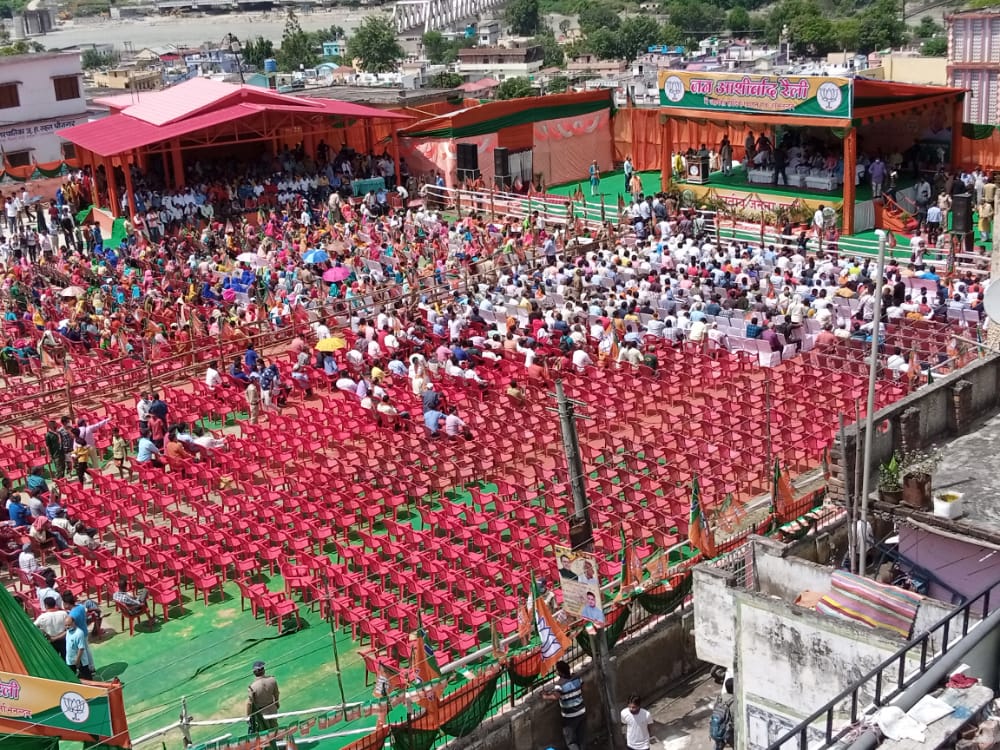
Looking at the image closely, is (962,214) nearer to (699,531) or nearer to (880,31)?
(699,531)

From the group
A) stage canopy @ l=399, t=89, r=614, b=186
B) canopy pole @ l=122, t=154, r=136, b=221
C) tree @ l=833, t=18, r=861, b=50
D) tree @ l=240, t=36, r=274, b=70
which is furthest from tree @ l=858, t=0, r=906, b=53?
canopy pole @ l=122, t=154, r=136, b=221

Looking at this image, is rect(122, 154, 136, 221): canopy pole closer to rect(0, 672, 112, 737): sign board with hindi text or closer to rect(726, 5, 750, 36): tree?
rect(0, 672, 112, 737): sign board with hindi text

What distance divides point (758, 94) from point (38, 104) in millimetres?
33543

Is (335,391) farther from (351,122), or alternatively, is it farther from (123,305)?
(351,122)

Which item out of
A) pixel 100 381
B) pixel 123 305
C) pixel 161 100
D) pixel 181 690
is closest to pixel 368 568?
pixel 181 690

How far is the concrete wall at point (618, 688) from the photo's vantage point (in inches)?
525

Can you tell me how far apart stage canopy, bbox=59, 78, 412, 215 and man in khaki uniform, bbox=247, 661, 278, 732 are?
23.9m

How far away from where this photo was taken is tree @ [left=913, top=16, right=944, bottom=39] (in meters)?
154

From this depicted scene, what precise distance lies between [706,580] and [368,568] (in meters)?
4.86

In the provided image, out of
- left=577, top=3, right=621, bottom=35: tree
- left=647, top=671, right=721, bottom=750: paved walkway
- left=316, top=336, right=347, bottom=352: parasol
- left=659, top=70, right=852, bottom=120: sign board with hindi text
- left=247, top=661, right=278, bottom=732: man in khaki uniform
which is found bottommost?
left=647, top=671, right=721, bottom=750: paved walkway

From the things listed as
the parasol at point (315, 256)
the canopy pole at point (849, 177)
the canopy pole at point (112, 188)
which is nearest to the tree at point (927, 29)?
the canopy pole at point (849, 177)

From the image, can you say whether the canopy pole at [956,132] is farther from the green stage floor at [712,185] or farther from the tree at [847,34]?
the tree at [847,34]

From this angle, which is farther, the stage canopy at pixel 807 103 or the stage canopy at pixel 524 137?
the stage canopy at pixel 524 137

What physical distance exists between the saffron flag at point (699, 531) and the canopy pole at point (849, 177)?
1772 cm
